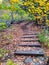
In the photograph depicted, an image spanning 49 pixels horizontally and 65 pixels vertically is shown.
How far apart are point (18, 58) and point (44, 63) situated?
1176 mm

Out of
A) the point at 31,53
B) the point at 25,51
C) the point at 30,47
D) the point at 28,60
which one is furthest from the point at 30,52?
the point at 30,47

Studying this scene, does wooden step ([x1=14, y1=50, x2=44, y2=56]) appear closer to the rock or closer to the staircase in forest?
the staircase in forest

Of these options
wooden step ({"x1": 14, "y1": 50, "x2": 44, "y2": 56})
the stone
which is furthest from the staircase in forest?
the stone

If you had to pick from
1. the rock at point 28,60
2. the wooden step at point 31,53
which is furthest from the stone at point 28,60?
the wooden step at point 31,53

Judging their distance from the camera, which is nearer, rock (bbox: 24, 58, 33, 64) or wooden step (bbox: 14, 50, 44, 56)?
rock (bbox: 24, 58, 33, 64)

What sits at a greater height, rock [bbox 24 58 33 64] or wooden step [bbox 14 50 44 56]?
wooden step [bbox 14 50 44 56]

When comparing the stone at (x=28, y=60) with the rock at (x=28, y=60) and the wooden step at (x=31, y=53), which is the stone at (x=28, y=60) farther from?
the wooden step at (x=31, y=53)

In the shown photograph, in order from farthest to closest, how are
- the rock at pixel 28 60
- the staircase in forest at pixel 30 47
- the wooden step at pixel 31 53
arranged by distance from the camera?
1. the staircase in forest at pixel 30 47
2. the wooden step at pixel 31 53
3. the rock at pixel 28 60

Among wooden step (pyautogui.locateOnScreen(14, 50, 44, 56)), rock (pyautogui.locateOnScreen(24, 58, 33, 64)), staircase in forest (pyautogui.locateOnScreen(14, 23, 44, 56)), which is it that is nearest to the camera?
rock (pyautogui.locateOnScreen(24, 58, 33, 64))

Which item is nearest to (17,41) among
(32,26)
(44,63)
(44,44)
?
(44,44)

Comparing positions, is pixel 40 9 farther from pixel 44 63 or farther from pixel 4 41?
pixel 44 63

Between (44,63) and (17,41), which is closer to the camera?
(44,63)

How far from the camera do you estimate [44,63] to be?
7191mm

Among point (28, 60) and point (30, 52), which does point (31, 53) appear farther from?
point (28, 60)
